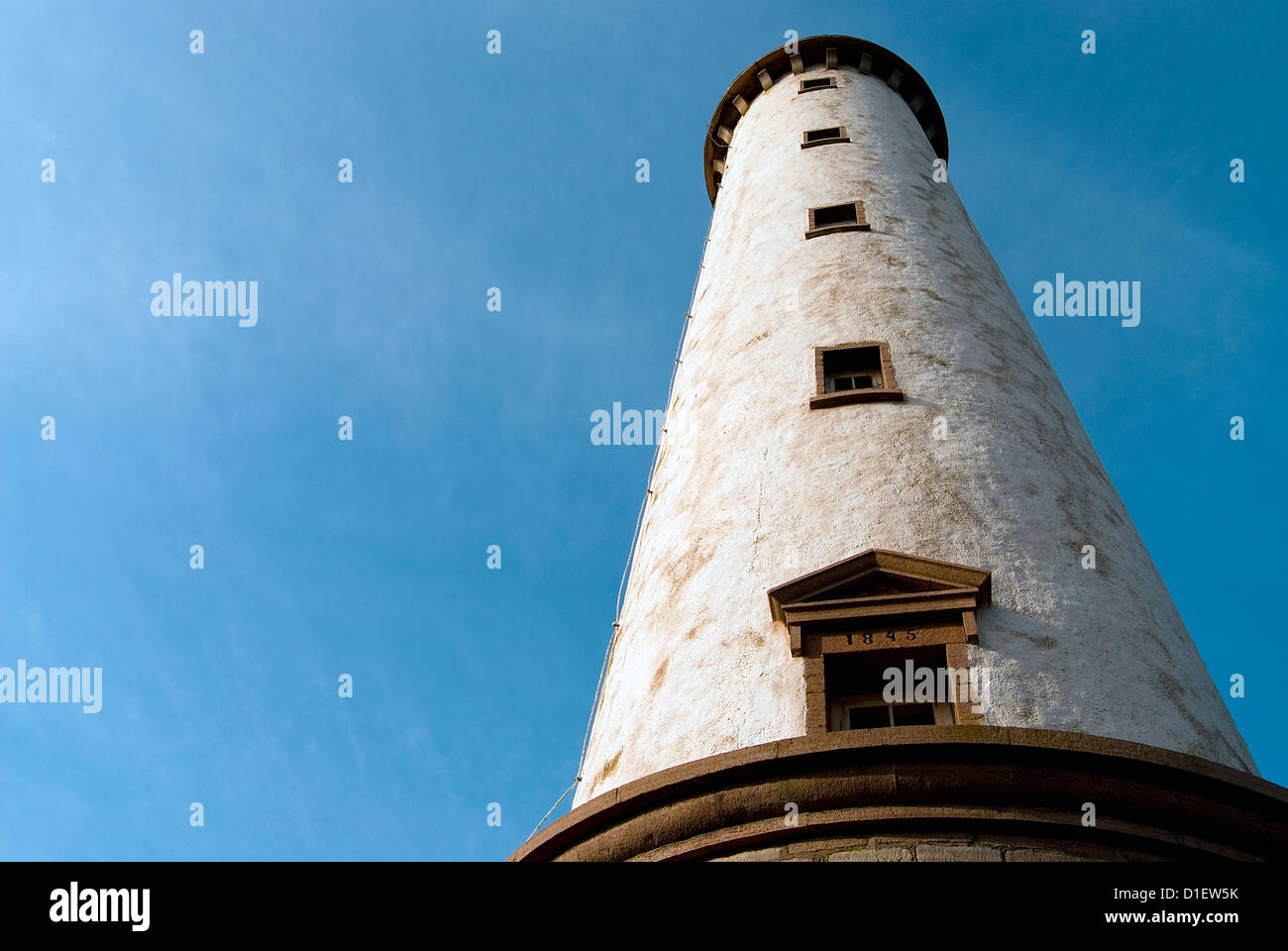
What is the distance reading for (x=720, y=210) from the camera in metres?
22.0

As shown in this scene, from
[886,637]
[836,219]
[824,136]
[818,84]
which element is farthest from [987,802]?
[818,84]

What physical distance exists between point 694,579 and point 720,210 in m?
12.2

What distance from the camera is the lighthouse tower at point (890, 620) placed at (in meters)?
7.90

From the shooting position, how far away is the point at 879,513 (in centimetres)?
1068

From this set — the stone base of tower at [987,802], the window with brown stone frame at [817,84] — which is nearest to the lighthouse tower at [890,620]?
the stone base of tower at [987,802]

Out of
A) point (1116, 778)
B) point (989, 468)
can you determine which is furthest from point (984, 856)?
point (989, 468)

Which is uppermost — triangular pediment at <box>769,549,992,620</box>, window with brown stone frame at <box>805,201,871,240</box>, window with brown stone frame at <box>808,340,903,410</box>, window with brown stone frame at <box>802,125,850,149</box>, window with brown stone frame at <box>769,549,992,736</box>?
window with brown stone frame at <box>802,125,850,149</box>

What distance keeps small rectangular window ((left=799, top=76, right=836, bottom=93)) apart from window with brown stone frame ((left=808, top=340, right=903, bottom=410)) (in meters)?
13.2

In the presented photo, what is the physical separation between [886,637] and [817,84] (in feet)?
59.6

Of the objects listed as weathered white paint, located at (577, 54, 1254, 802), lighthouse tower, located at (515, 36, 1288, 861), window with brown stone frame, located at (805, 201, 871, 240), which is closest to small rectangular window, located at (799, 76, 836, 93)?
window with brown stone frame, located at (805, 201, 871, 240)

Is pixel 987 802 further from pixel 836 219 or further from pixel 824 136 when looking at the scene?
pixel 824 136

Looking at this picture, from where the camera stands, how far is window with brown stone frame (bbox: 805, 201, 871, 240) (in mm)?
16469

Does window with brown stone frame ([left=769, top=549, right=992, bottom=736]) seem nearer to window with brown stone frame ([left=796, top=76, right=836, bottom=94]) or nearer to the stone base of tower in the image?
the stone base of tower
